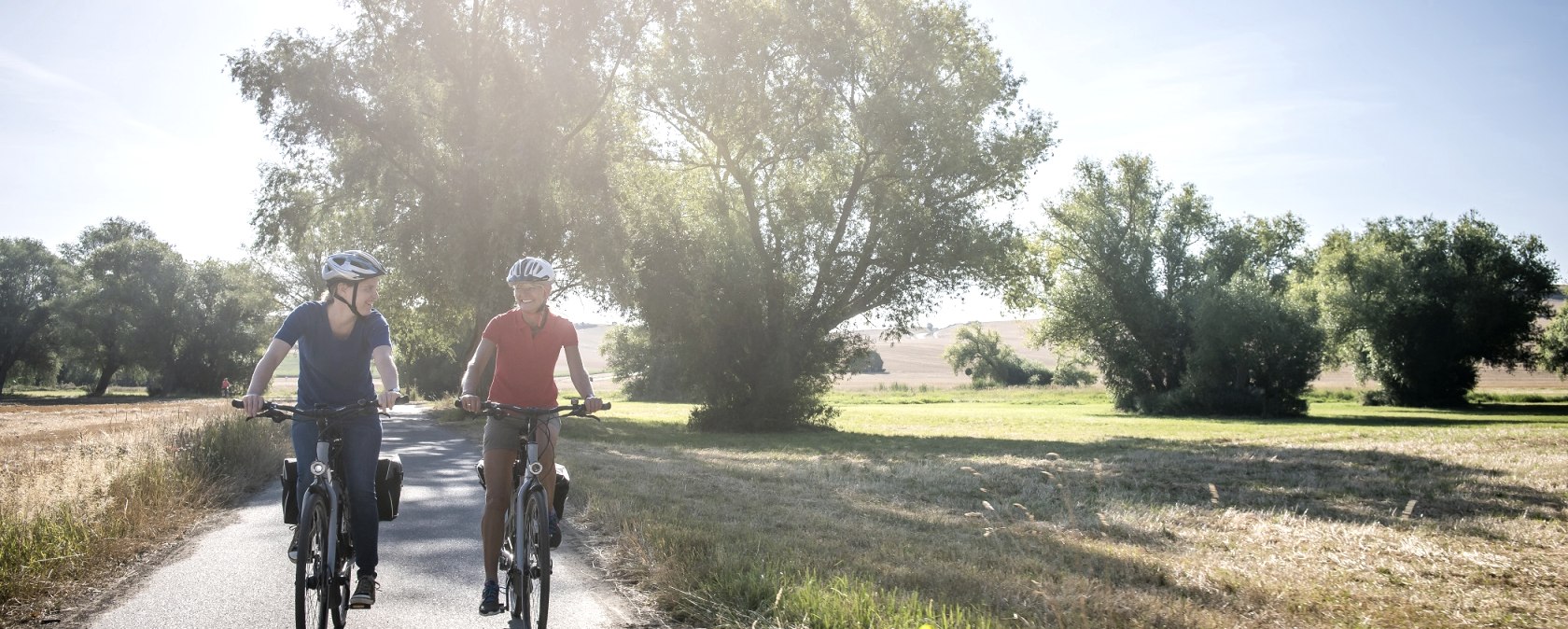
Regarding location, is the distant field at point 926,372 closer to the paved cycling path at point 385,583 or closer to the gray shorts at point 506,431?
the paved cycling path at point 385,583

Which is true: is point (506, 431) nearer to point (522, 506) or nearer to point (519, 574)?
point (522, 506)

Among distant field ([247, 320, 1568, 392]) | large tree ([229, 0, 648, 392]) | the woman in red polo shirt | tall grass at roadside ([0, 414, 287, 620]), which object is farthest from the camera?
distant field ([247, 320, 1568, 392])

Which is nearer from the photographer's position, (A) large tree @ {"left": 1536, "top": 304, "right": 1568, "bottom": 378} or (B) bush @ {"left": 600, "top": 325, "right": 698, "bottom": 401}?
(A) large tree @ {"left": 1536, "top": 304, "right": 1568, "bottom": 378}

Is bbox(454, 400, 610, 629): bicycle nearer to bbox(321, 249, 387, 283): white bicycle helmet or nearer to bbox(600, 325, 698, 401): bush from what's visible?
bbox(321, 249, 387, 283): white bicycle helmet

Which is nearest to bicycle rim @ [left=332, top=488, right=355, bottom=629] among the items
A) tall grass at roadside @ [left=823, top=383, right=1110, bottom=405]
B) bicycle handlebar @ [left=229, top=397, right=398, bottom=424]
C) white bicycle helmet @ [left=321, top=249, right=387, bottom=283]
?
bicycle handlebar @ [left=229, top=397, right=398, bottom=424]

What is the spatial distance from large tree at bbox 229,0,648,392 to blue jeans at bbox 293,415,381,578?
2026 cm

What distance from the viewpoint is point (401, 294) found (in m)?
29.4

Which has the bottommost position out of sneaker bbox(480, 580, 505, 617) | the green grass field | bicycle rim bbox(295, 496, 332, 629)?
the green grass field

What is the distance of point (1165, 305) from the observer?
4806cm

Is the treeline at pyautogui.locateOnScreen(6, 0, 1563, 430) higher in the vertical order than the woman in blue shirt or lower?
higher

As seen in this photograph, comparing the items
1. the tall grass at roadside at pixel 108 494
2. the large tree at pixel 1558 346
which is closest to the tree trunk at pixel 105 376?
the tall grass at roadside at pixel 108 494

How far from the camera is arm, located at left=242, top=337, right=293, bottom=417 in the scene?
476cm

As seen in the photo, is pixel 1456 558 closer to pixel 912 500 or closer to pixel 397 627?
pixel 912 500

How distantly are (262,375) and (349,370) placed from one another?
0.43m
